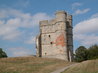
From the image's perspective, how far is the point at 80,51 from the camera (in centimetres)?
6825

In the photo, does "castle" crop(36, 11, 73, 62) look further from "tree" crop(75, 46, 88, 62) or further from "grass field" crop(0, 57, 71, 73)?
"grass field" crop(0, 57, 71, 73)

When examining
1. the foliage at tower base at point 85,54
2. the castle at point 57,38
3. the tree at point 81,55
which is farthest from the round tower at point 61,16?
the tree at point 81,55

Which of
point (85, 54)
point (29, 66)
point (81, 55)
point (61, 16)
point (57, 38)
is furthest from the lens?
point (81, 55)

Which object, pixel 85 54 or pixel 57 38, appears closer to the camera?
pixel 57 38

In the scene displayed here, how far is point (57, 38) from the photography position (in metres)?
57.1

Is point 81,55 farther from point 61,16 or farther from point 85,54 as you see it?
point 61,16

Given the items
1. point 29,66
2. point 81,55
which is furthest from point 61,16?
point 29,66

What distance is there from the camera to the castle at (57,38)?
2192 inches

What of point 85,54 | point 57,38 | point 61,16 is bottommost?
point 85,54

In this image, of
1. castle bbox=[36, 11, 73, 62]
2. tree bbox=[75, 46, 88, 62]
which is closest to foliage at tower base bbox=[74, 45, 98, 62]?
tree bbox=[75, 46, 88, 62]

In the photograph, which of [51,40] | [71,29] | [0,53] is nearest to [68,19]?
[71,29]

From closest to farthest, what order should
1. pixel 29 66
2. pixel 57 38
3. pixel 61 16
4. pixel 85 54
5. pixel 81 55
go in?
pixel 29 66 < pixel 57 38 < pixel 61 16 < pixel 85 54 < pixel 81 55

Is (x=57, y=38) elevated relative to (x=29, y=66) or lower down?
elevated

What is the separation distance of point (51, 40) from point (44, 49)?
3.23 m
